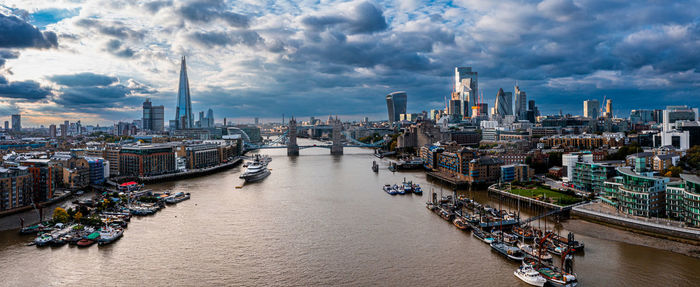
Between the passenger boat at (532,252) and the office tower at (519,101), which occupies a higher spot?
the office tower at (519,101)

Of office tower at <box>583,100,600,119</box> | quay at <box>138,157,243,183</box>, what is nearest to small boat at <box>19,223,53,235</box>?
quay at <box>138,157,243,183</box>

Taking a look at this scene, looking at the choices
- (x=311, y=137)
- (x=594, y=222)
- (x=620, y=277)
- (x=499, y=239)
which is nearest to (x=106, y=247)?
(x=499, y=239)

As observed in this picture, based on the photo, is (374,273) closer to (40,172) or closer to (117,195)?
Result: (117,195)

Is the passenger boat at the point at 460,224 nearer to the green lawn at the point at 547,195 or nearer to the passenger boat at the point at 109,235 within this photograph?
the green lawn at the point at 547,195

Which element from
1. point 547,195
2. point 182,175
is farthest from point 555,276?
point 182,175

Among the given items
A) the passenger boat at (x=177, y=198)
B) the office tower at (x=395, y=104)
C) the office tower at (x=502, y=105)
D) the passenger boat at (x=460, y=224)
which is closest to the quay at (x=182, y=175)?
the passenger boat at (x=177, y=198)

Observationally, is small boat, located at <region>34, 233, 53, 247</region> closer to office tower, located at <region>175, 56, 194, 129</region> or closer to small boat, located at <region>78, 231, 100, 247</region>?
small boat, located at <region>78, 231, 100, 247</region>
